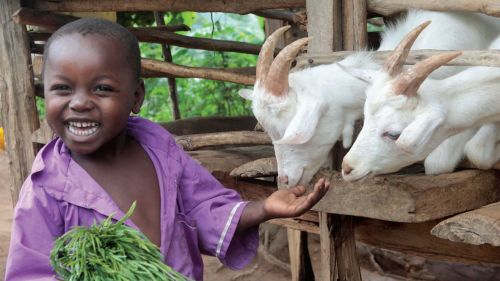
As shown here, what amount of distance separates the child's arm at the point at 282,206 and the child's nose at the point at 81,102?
0.62 meters

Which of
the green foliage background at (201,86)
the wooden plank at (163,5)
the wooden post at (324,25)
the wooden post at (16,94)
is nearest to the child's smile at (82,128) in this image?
the wooden post at (324,25)

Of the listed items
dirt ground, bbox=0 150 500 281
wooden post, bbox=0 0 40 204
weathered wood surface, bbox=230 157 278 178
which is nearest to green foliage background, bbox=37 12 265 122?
dirt ground, bbox=0 150 500 281

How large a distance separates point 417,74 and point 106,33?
3.61ft

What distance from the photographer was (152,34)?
5.52m

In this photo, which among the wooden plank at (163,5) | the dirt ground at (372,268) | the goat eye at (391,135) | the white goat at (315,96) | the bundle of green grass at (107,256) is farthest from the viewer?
the dirt ground at (372,268)

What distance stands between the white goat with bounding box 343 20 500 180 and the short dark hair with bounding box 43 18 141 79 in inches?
37.4

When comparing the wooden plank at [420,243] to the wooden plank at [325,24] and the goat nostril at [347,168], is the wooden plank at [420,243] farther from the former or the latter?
the wooden plank at [325,24]

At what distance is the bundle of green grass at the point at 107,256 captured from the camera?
194 centimetres

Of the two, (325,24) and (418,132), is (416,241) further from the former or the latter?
(325,24)

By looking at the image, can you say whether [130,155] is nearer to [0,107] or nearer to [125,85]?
[125,85]

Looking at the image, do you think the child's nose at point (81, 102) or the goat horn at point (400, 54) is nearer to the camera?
the child's nose at point (81, 102)

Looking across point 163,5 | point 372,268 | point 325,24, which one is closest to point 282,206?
point 325,24

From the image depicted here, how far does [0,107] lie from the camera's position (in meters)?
4.71

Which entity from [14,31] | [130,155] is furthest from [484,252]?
[14,31]
